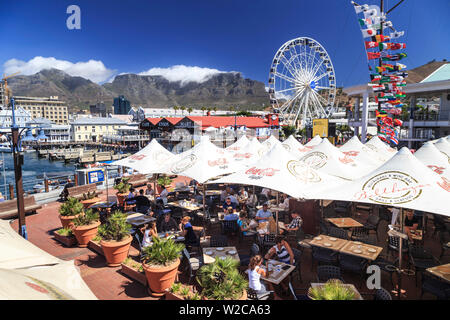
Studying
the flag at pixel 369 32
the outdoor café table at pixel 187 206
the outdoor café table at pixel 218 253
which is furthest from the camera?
the flag at pixel 369 32

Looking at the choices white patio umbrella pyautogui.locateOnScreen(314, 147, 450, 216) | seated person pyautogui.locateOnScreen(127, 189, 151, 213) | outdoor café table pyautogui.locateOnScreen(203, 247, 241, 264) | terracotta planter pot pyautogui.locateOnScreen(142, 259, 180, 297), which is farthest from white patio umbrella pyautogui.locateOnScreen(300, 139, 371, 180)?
seated person pyautogui.locateOnScreen(127, 189, 151, 213)

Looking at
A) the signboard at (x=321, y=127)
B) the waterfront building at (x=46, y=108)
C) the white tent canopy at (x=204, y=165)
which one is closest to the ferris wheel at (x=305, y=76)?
the signboard at (x=321, y=127)

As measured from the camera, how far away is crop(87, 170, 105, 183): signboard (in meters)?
15.1

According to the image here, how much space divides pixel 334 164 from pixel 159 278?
6697 millimetres

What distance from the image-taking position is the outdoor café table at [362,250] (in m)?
5.73

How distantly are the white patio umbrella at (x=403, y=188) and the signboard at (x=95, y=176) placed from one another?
13.4 m

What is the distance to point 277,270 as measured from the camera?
17.6ft

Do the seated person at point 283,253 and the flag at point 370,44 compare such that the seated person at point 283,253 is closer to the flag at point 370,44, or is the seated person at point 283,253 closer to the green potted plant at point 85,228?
the green potted plant at point 85,228

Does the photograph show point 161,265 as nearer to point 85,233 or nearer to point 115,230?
point 115,230

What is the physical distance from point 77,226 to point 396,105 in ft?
57.7

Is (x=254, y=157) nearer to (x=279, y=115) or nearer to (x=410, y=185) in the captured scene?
(x=410, y=185)

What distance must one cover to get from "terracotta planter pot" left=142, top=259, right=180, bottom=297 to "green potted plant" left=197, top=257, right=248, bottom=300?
1221 millimetres
